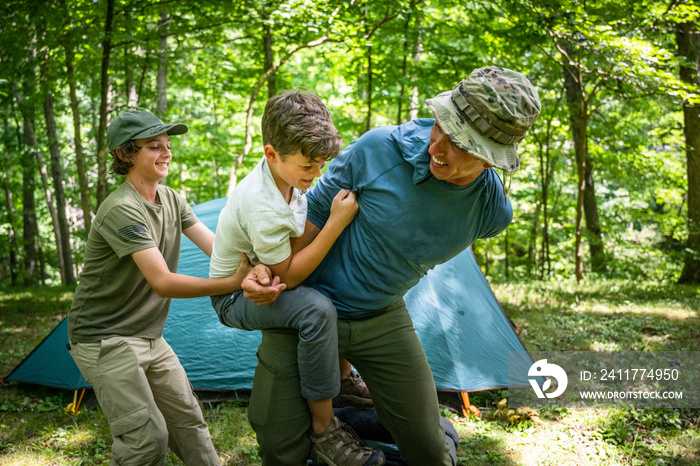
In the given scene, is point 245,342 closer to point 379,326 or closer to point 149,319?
point 149,319

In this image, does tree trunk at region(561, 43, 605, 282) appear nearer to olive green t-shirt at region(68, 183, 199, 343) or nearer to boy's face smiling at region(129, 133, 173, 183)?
boy's face smiling at region(129, 133, 173, 183)

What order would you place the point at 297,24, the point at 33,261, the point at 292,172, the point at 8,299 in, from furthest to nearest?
1. the point at 33,261
2. the point at 8,299
3. the point at 297,24
4. the point at 292,172

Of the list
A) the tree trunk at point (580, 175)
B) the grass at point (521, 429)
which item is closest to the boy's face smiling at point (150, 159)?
the grass at point (521, 429)

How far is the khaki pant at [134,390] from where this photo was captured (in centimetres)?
196

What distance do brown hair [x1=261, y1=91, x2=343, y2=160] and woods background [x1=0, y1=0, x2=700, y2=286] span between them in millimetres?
2814

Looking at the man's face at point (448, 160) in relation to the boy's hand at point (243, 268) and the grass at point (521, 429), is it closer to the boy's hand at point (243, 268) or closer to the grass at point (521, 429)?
the boy's hand at point (243, 268)

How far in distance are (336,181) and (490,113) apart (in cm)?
58

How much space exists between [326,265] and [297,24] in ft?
15.2

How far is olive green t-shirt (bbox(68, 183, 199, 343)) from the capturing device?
1.99 m

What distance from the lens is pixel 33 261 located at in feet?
41.9

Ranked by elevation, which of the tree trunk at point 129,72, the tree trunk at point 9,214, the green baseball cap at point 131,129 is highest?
the tree trunk at point 129,72

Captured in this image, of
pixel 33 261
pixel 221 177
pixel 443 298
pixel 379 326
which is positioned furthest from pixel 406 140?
pixel 33 261

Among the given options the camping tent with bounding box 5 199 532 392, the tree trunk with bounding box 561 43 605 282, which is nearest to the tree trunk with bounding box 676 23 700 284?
the tree trunk with bounding box 561 43 605 282

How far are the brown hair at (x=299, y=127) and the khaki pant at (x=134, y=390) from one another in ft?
3.48
